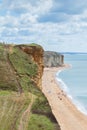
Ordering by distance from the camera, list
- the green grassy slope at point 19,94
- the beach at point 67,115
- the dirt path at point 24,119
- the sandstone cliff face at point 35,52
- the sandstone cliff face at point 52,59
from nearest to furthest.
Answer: the dirt path at point 24,119
the green grassy slope at point 19,94
the sandstone cliff face at point 35,52
the beach at point 67,115
the sandstone cliff face at point 52,59

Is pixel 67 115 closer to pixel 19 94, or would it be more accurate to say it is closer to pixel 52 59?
pixel 19 94

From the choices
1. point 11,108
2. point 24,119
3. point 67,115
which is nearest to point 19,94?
point 11,108

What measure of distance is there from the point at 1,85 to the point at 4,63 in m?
5.43

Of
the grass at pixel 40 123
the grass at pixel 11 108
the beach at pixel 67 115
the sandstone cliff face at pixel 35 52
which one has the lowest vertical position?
the beach at pixel 67 115

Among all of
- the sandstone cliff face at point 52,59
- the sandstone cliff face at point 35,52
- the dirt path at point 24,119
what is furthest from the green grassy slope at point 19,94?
the sandstone cliff face at point 52,59

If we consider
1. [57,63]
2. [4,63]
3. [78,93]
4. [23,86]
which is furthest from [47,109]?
[57,63]

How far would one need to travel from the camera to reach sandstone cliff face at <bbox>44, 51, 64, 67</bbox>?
169488mm

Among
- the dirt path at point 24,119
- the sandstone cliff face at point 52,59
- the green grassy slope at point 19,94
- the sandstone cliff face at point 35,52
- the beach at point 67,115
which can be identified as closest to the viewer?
the dirt path at point 24,119

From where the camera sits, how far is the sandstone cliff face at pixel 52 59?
169 m

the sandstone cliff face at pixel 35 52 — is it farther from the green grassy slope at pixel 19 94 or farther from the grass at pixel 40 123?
the grass at pixel 40 123

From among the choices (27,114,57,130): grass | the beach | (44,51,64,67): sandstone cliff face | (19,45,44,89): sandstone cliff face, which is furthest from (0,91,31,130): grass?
(44,51,64,67): sandstone cliff face

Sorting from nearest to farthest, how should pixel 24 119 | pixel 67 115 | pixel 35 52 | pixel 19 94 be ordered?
pixel 24 119
pixel 19 94
pixel 35 52
pixel 67 115

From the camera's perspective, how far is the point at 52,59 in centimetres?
17288

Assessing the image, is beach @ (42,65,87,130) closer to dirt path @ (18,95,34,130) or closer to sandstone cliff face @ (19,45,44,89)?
sandstone cliff face @ (19,45,44,89)
